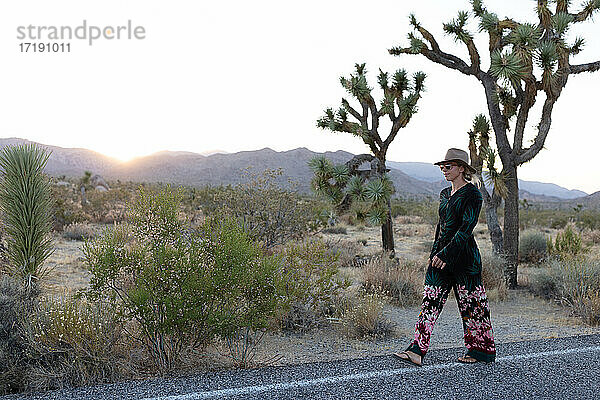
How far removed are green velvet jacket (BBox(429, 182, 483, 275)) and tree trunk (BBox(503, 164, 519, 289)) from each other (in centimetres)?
647

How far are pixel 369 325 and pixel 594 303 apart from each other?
3.48m

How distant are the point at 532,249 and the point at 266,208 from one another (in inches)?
352

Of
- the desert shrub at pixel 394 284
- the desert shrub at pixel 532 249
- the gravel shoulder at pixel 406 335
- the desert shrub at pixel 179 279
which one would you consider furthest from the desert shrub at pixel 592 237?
the desert shrub at pixel 179 279

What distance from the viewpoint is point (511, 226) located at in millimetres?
11305

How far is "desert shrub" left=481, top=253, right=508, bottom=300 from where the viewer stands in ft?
33.2

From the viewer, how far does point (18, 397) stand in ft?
14.2

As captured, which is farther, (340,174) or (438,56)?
(340,174)

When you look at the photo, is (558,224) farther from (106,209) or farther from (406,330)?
(406,330)

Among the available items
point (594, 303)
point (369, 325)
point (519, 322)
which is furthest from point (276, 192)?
point (594, 303)

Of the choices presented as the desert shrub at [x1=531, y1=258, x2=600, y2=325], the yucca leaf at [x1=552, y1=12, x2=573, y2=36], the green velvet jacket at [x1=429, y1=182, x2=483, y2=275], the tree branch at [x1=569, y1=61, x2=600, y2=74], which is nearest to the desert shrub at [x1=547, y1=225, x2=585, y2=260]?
the desert shrub at [x1=531, y1=258, x2=600, y2=325]

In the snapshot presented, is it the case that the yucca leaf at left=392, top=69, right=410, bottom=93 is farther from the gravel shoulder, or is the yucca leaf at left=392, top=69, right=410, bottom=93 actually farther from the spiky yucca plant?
the spiky yucca plant

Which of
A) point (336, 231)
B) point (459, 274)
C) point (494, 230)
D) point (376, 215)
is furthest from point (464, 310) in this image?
point (336, 231)

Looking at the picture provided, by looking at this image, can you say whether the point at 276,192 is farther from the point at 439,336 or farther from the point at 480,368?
the point at 480,368

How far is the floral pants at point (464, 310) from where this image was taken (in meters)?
5.15
